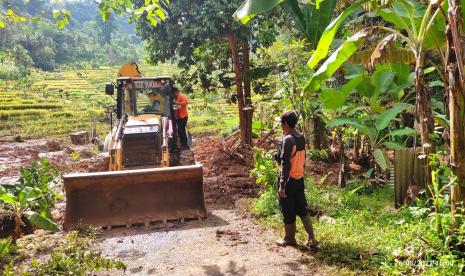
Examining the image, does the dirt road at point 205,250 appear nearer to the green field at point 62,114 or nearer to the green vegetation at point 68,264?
the green vegetation at point 68,264

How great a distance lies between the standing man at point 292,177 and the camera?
4625 millimetres

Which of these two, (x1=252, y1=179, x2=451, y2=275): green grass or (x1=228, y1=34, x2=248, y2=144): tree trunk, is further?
(x1=228, y1=34, x2=248, y2=144): tree trunk

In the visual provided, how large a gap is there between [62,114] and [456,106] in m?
30.1

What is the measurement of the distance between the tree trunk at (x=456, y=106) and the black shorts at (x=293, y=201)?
1.57m

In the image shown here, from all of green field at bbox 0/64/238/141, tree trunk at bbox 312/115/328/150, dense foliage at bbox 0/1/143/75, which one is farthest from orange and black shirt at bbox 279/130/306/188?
dense foliage at bbox 0/1/143/75

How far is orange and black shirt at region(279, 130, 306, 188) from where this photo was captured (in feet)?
15.1

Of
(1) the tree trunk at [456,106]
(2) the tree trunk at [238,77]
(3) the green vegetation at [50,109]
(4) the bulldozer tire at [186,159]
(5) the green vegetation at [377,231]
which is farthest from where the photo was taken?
(3) the green vegetation at [50,109]

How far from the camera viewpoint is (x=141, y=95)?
895 cm

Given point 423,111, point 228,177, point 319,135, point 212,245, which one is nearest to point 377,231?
point 423,111

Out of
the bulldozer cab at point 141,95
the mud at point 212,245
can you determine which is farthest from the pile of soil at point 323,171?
the bulldozer cab at point 141,95

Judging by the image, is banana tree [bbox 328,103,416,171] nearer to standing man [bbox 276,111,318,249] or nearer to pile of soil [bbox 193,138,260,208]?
standing man [bbox 276,111,318,249]

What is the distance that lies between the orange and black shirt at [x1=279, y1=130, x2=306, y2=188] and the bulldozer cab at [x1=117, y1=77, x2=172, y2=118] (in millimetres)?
4556

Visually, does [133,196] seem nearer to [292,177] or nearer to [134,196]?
[134,196]

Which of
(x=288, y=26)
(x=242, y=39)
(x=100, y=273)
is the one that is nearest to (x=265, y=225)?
(x=100, y=273)
